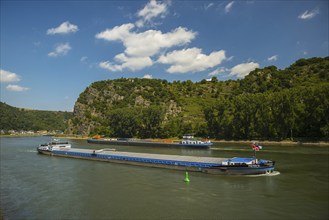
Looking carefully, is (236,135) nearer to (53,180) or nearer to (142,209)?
(53,180)

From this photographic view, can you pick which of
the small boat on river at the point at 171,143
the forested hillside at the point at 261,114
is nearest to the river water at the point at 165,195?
the small boat on river at the point at 171,143

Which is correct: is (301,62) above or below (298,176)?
above

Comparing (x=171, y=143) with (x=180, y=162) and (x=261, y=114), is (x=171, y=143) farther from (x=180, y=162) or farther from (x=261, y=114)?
(x=180, y=162)

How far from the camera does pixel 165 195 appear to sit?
33844 millimetres

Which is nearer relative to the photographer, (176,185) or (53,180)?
(176,185)

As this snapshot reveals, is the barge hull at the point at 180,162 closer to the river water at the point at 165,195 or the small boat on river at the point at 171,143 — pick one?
the river water at the point at 165,195

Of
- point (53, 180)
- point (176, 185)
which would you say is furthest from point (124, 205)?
point (53, 180)

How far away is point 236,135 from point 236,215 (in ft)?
329

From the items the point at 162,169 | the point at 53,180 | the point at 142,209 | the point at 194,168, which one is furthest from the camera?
the point at 162,169

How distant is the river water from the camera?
2741 centimetres

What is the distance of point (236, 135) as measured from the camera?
4862 inches

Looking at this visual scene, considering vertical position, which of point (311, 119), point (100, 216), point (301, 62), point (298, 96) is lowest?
point (100, 216)

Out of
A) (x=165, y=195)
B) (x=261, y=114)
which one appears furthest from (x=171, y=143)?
(x=165, y=195)

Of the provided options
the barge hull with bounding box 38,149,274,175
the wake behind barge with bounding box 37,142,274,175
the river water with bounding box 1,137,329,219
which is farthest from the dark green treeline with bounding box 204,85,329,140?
the barge hull with bounding box 38,149,274,175
